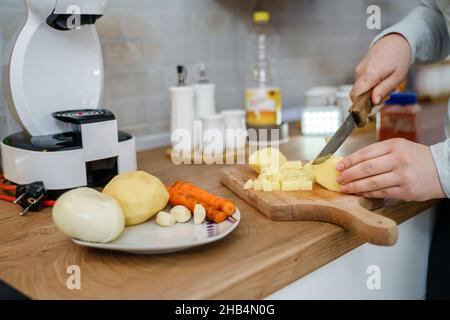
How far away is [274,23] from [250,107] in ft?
1.46

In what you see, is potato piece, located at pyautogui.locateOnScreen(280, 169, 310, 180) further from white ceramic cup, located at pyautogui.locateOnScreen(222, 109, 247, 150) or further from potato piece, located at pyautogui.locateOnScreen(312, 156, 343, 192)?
white ceramic cup, located at pyautogui.locateOnScreen(222, 109, 247, 150)

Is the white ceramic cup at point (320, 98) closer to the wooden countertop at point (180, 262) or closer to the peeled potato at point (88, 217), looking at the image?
the wooden countertop at point (180, 262)

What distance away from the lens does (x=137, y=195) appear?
0.71m

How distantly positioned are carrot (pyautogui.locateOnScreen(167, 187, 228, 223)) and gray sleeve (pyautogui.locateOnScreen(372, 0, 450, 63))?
0.57 m

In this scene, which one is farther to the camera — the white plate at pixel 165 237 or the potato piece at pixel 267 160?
the potato piece at pixel 267 160

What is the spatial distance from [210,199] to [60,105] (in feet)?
1.29

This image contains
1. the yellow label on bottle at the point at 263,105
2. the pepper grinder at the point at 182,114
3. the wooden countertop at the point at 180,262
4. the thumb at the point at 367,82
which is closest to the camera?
the wooden countertop at the point at 180,262

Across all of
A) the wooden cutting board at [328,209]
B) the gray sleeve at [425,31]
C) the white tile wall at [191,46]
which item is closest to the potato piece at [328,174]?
the wooden cutting board at [328,209]

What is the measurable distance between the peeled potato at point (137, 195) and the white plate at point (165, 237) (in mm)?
20

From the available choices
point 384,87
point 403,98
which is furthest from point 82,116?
point 403,98

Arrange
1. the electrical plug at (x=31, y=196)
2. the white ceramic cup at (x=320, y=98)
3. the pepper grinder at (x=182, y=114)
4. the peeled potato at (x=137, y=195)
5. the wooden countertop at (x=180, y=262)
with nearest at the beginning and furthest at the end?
the wooden countertop at (x=180, y=262) → the peeled potato at (x=137, y=195) → the electrical plug at (x=31, y=196) → the pepper grinder at (x=182, y=114) → the white ceramic cup at (x=320, y=98)

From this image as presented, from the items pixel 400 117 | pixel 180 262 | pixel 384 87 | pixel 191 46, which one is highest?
pixel 191 46

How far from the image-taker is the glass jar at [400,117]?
131 centimetres

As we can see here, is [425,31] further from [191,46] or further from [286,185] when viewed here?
[191,46]
